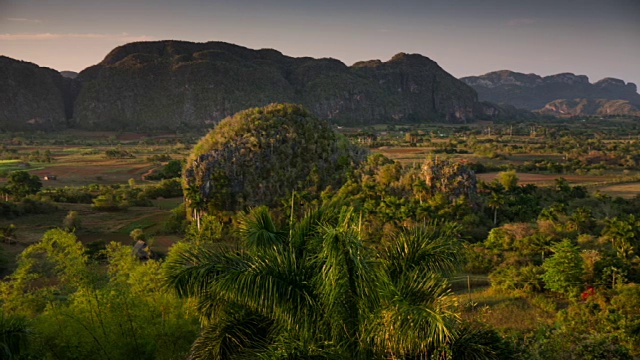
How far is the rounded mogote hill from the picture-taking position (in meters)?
47.6

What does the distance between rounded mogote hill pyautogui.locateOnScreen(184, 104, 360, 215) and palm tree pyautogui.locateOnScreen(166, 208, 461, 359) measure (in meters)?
36.5

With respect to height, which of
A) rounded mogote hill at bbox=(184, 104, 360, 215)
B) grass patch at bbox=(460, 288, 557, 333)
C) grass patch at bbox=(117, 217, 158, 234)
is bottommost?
grass patch at bbox=(117, 217, 158, 234)

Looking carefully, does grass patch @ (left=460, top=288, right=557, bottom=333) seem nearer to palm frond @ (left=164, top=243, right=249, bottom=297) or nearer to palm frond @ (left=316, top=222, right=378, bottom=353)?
palm frond @ (left=316, top=222, right=378, bottom=353)

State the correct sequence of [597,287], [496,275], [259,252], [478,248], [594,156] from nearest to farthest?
1. [259,252]
2. [597,287]
3. [496,275]
4. [478,248]
5. [594,156]

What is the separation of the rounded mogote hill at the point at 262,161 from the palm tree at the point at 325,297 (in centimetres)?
3652

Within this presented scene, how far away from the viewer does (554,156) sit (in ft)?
322

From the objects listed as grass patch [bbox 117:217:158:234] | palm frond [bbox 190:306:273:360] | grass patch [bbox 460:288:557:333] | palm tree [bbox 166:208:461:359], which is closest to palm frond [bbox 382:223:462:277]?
palm tree [bbox 166:208:461:359]

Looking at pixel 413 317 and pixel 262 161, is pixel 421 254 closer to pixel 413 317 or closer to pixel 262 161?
pixel 413 317

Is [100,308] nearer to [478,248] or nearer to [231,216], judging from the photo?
[478,248]

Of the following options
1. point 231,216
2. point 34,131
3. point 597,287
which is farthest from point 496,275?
point 34,131

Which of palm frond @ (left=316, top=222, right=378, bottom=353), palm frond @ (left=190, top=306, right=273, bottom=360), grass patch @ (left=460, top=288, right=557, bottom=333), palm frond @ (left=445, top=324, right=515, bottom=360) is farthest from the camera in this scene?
grass patch @ (left=460, top=288, right=557, bottom=333)

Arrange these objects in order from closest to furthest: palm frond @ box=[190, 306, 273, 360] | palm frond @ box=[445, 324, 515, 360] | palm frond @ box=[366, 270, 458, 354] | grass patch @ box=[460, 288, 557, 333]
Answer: palm frond @ box=[366, 270, 458, 354]
palm frond @ box=[445, 324, 515, 360]
palm frond @ box=[190, 306, 273, 360]
grass patch @ box=[460, 288, 557, 333]

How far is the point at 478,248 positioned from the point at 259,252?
27479 millimetres

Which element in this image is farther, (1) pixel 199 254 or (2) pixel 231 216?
(2) pixel 231 216
